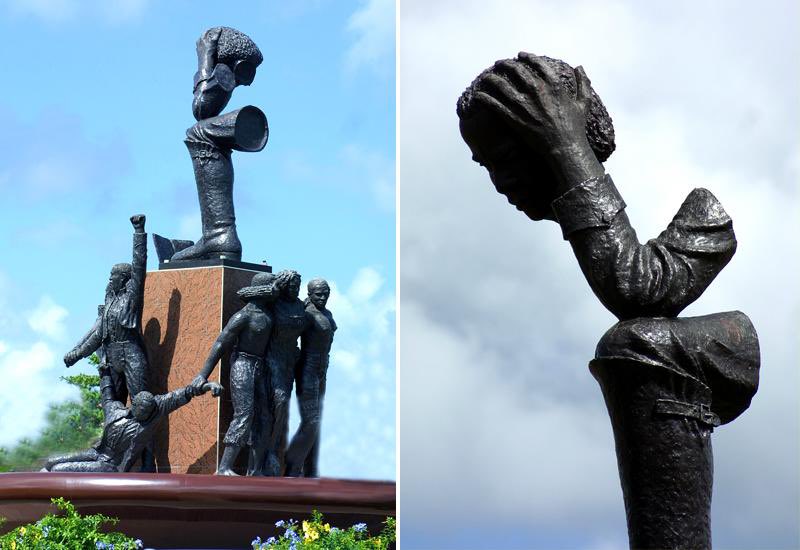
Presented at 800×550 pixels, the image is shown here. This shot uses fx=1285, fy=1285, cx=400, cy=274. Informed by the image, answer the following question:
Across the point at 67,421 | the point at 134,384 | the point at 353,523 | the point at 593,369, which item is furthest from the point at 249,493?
the point at 67,421

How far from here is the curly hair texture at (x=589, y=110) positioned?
3.94 meters

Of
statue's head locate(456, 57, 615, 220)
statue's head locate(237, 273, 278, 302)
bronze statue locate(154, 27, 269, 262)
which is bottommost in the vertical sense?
statue's head locate(456, 57, 615, 220)

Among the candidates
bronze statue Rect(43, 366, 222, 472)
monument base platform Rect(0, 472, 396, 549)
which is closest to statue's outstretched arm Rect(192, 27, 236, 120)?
bronze statue Rect(43, 366, 222, 472)

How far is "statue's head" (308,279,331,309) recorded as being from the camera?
1022 centimetres

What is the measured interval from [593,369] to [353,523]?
5872 millimetres

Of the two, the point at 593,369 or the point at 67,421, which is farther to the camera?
the point at 67,421

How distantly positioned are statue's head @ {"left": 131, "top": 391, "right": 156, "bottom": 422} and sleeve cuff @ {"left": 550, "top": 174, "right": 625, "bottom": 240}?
636 cm

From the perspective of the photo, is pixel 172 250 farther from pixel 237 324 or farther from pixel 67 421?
pixel 67 421

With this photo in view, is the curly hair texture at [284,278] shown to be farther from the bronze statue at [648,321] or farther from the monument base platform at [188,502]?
the bronze statue at [648,321]

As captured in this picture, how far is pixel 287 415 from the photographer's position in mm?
10062

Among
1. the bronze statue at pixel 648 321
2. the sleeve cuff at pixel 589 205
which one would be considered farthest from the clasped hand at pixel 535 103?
the sleeve cuff at pixel 589 205

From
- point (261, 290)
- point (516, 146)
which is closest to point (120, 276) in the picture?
point (261, 290)

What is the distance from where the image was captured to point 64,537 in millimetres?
7797

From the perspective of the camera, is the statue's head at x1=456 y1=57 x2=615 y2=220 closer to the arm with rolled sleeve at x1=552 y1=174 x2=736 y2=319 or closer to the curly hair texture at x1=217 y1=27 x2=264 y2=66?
the arm with rolled sleeve at x1=552 y1=174 x2=736 y2=319
